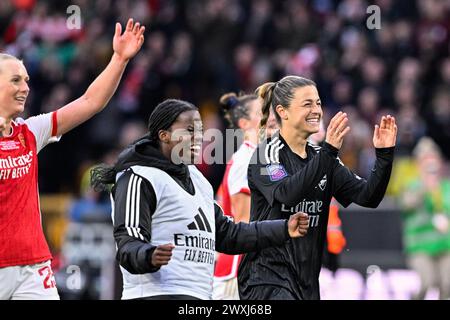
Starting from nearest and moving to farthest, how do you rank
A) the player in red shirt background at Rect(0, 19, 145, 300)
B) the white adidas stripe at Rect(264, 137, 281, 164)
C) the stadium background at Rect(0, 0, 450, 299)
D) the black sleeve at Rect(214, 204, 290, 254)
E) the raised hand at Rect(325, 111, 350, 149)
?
the player in red shirt background at Rect(0, 19, 145, 300) < the black sleeve at Rect(214, 204, 290, 254) < the raised hand at Rect(325, 111, 350, 149) < the white adidas stripe at Rect(264, 137, 281, 164) < the stadium background at Rect(0, 0, 450, 299)

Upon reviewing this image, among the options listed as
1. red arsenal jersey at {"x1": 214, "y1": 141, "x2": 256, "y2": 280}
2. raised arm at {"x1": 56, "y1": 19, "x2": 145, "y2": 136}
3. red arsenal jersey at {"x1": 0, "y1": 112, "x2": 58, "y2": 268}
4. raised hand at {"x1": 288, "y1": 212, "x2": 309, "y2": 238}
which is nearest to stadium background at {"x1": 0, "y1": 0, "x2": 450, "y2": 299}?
red arsenal jersey at {"x1": 214, "y1": 141, "x2": 256, "y2": 280}

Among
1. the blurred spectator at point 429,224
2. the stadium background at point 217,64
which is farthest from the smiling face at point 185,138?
the stadium background at point 217,64

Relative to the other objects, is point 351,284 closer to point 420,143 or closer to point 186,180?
point 420,143

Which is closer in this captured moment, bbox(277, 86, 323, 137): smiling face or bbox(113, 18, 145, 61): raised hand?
bbox(113, 18, 145, 61): raised hand

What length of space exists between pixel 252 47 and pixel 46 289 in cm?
1124

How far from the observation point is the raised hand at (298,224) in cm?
638

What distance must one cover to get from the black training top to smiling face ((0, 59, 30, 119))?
1527 millimetres

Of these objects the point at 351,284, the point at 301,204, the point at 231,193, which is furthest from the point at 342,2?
the point at 301,204

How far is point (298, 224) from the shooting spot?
21.0 ft

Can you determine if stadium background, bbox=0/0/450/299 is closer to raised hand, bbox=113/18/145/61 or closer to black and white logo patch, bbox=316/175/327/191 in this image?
black and white logo patch, bbox=316/175/327/191

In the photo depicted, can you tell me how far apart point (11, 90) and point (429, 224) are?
7885 mm

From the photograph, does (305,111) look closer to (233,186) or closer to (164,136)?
(164,136)

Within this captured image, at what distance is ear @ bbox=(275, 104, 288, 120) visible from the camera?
7.19 m

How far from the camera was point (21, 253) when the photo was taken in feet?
21.3
